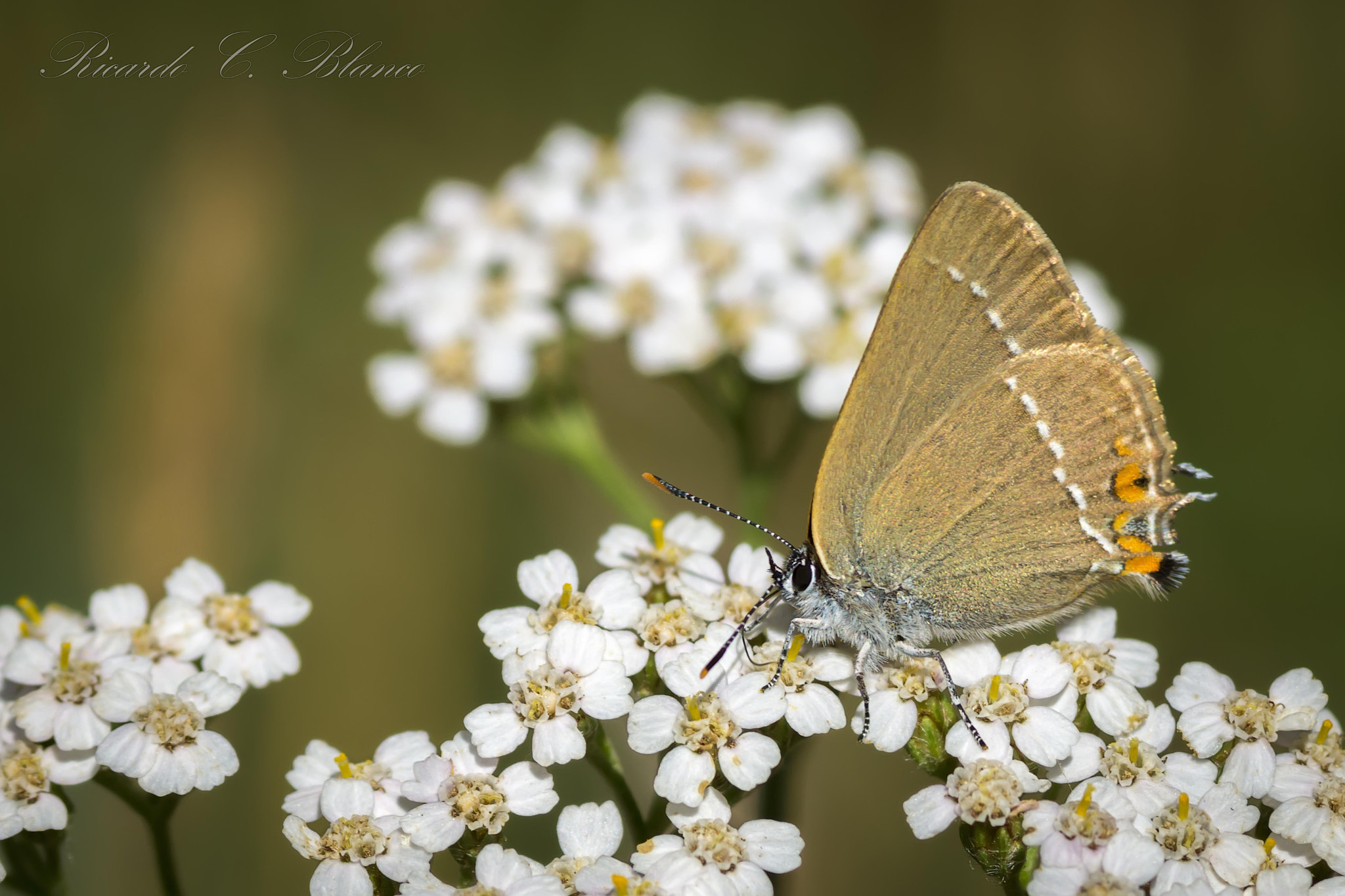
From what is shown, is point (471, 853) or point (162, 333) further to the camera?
point (162, 333)

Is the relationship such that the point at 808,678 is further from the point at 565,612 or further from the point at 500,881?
the point at 500,881

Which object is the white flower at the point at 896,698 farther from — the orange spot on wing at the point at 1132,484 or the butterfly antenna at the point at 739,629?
the orange spot on wing at the point at 1132,484

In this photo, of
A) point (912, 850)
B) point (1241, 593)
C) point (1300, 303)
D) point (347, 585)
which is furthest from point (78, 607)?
point (1300, 303)

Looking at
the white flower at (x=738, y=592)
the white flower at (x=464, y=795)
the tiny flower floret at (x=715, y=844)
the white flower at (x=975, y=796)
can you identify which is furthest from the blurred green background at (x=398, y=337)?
the white flower at (x=975, y=796)

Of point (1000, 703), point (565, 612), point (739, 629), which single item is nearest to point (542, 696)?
point (565, 612)

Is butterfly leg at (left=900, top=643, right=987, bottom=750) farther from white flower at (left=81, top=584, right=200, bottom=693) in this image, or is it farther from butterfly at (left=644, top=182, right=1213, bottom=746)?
white flower at (left=81, top=584, right=200, bottom=693)

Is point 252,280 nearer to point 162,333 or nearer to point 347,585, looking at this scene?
point 162,333
